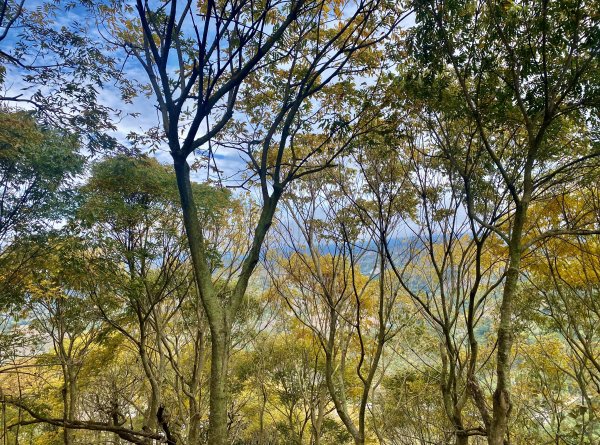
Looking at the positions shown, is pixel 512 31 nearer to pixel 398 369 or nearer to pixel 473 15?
pixel 473 15

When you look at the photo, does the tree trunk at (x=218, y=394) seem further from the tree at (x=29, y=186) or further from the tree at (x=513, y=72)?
the tree at (x=29, y=186)

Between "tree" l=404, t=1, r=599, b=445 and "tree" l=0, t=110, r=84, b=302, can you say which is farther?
"tree" l=0, t=110, r=84, b=302

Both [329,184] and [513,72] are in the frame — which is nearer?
[513,72]

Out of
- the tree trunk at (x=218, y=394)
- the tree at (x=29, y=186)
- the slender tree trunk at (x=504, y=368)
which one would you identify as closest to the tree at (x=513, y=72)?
the slender tree trunk at (x=504, y=368)

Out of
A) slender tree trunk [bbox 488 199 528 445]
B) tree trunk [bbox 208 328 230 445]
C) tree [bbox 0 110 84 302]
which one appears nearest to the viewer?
tree trunk [bbox 208 328 230 445]

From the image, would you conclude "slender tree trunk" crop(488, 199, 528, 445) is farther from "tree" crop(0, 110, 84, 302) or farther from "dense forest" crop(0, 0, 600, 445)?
"tree" crop(0, 110, 84, 302)

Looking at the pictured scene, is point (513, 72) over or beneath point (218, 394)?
over

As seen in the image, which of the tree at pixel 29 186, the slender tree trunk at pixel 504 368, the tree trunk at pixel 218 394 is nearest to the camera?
the tree trunk at pixel 218 394

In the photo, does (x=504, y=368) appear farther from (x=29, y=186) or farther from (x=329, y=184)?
(x=29, y=186)

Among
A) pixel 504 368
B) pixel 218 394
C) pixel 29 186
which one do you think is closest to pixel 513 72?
pixel 504 368

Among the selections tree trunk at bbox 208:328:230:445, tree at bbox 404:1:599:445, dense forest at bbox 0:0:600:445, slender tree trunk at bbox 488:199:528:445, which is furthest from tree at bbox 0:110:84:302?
slender tree trunk at bbox 488:199:528:445

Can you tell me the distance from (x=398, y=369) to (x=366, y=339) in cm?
313

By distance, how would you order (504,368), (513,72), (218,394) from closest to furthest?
(218,394) < (504,368) < (513,72)

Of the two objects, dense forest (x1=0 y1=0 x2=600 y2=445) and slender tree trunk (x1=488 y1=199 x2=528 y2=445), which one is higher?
dense forest (x1=0 y1=0 x2=600 y2=445)
